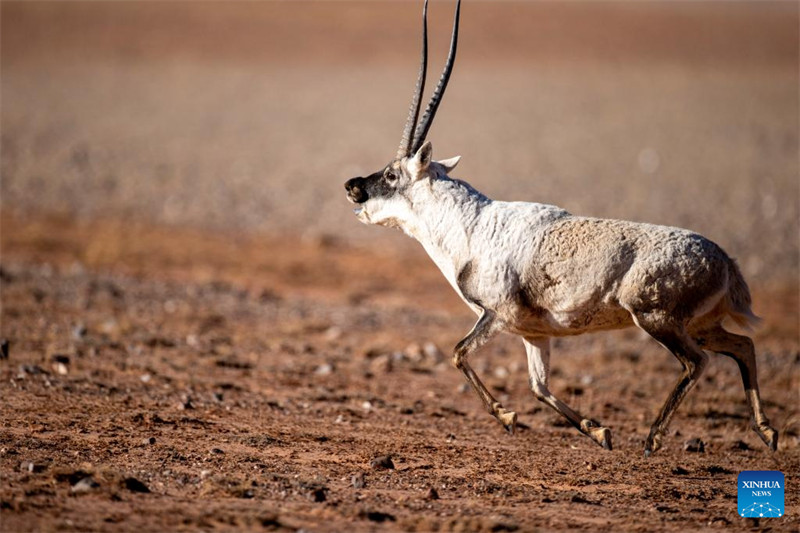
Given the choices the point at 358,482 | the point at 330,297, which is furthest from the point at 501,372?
the point at 358,482

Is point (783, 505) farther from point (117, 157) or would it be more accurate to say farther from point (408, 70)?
point (408, 70)

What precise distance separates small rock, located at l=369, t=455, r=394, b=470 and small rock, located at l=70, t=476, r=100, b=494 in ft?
6.90

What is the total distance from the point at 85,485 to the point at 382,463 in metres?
2.24

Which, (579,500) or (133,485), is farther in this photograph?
(579,500)

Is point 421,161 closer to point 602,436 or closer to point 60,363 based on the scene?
point 602,436

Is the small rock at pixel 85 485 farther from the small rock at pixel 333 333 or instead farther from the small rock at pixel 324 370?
the small rock at pixel 333 333

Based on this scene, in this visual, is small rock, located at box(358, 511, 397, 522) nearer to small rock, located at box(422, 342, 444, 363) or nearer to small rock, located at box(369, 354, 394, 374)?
small rock, located at box(369, 354, 394, 374)

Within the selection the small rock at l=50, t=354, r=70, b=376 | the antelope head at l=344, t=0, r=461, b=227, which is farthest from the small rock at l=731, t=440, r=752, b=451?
the small rock at l=50, t=354, r=70, b=376

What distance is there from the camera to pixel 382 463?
8.06 m

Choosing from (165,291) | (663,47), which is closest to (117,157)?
(165,291)

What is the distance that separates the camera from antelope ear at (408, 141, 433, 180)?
8836mm

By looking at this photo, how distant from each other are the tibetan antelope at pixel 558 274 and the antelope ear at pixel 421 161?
0.04 feet

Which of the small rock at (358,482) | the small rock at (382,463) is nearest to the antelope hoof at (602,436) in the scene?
the small rock at (382,463)

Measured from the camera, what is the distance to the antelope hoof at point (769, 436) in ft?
27.1
